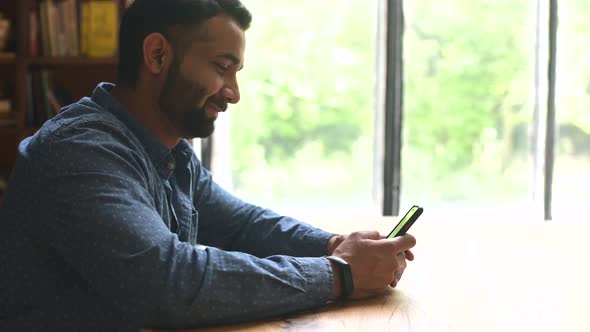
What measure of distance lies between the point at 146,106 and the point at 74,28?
85.1 inches

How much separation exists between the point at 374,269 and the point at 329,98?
262 cm

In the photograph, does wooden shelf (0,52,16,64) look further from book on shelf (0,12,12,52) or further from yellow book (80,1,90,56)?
yellow book (80,1,90,56)

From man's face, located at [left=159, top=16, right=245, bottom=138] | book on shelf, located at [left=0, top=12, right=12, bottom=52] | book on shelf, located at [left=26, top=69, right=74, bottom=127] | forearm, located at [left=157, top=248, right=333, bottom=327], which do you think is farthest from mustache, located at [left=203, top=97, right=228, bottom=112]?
book on shelf, located at [left=0, top=12, right=12, bottom=52]

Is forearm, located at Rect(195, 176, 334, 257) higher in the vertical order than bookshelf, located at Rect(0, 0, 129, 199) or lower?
lower

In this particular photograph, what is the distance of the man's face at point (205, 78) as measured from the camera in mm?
1364

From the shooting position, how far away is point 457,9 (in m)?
3.64

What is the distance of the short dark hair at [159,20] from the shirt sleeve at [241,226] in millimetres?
362

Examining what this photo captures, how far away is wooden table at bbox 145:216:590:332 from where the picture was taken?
1077 millimetres

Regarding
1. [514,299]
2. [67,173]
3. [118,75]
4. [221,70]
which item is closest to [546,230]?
[514,299]

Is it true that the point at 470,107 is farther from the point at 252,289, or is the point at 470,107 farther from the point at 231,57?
the point at 252,289

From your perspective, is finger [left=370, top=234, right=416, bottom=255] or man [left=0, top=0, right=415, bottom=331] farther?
finger [left=370, top=234, right=416, bottom=255]

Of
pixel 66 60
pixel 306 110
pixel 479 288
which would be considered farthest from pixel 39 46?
pixel 479 288

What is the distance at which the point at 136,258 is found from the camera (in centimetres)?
103

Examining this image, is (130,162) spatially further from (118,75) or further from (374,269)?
(374,269)
